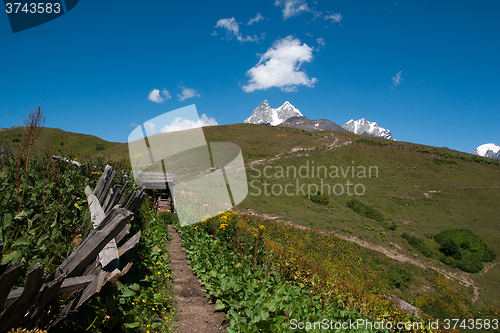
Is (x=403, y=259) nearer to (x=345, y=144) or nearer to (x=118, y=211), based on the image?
(x=118, y=211)

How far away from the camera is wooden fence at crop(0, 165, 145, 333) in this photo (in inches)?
58.1

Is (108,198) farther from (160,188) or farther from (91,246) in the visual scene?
(160,188)

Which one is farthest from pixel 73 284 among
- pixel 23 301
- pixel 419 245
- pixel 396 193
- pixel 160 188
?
pixel 396 193

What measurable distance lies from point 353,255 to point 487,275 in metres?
17.3

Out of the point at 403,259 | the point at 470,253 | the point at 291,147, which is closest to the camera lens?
the point at 403,259

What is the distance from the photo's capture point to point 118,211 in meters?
1.95

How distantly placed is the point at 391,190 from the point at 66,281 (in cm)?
5243

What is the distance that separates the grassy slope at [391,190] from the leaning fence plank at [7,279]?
16667 mm

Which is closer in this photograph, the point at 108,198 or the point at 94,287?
the point at 94,287

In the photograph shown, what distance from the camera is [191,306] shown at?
15.0 ft

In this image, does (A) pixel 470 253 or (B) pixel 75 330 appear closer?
(B) pixel 75 330

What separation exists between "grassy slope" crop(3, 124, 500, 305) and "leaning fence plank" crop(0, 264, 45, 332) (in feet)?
54.3

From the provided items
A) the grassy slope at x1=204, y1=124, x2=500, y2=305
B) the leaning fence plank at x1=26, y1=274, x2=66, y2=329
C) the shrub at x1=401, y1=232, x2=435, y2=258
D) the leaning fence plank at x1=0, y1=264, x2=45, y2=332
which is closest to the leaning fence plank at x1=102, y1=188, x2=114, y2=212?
the leaning fence plank at x1=26, y1=274, x2=66, y2=329

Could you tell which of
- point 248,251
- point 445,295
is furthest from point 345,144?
point 248,251
